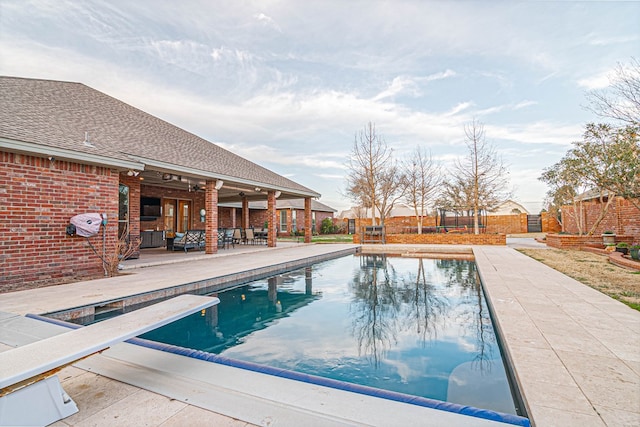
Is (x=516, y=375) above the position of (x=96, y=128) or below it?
below

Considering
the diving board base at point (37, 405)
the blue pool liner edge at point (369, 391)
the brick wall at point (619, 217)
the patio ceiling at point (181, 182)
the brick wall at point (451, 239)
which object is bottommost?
A: the blue pool liner edge at point (369, 391)

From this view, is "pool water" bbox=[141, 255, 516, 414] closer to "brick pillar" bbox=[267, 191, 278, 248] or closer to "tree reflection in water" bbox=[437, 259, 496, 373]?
"tree reflection in water" bbox=[437, 259, 496, 373]

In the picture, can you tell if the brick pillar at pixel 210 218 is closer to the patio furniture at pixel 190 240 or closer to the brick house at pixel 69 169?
the brick house at pixel 69 169

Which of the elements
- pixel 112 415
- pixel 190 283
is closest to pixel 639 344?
pixel 112 415

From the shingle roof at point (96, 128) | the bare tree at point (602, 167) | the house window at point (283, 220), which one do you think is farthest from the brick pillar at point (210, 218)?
the house window at point (283, 220)

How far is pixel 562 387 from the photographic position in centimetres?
201

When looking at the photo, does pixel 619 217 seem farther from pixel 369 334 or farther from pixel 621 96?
pixel 369 334

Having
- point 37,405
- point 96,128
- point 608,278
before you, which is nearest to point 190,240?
point 96,128

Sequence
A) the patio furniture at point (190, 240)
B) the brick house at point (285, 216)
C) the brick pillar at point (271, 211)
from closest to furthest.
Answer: the patio furniture at point (190, 240) < the brick pillar at point (271, 211) < the brick house at point (285, 216)

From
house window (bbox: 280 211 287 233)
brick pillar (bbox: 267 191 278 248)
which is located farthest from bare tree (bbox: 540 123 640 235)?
house window (bbox: 280 211 287 233)

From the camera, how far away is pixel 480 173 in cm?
1622

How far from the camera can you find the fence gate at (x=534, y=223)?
24.3 m

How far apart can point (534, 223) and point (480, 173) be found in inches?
479

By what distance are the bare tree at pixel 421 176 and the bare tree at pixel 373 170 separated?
37.9 inches
